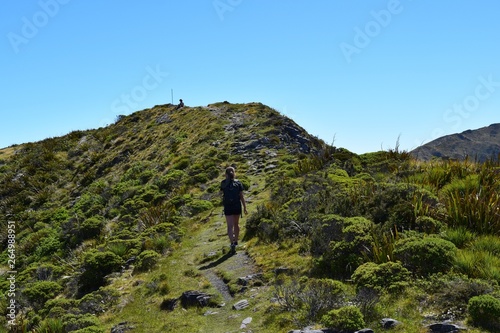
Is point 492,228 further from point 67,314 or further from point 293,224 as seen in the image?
point 67,314

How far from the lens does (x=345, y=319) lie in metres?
6.34

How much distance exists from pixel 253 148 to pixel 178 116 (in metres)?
19.7

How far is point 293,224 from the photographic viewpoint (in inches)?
495

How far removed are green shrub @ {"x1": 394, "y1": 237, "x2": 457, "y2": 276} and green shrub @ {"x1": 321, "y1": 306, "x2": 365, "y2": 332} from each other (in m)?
2.07

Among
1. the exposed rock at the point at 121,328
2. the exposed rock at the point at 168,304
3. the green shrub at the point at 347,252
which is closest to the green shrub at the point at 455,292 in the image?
the green shrub at the point at 347,252

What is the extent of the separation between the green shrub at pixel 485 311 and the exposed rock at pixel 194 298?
557 centimetres

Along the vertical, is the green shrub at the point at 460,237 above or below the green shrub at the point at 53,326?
above

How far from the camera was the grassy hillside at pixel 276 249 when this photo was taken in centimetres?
730

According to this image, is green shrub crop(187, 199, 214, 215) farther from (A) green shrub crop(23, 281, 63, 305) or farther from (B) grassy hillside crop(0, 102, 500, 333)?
(A) green shrub crop(23, 281, 63, 305)

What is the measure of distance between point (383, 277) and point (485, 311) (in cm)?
191

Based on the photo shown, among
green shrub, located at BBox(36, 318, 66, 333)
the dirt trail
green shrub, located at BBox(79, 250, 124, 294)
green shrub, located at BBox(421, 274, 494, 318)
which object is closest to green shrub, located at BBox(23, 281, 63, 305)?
green shrub, located at BBox(79, 250, 124, 294)

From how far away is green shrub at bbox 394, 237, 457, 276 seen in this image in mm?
7742

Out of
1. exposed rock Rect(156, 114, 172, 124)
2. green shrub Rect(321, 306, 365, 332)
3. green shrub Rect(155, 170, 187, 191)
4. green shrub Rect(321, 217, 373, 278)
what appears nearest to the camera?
green shrub Rect(321, 306, 365, 332)

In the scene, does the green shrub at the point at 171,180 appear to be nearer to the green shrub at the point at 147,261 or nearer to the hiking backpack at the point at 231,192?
the green shrub at the point at 147,261
